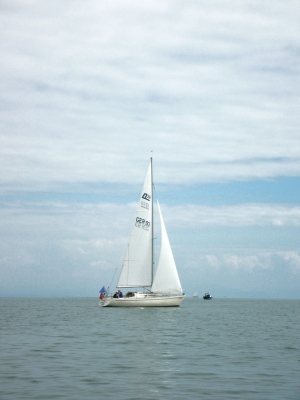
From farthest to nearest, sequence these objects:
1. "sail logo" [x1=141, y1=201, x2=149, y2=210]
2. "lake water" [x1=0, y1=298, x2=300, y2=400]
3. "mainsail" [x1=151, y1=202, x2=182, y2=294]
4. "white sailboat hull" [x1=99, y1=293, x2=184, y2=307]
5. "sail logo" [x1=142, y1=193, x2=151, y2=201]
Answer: "sail logo" [x1=141, y1=201, x2=149, y2=210], "sail logo" [x1=142, y1=193, x2=151, y2=201], "mainsail" [x1=151, y1=202, x2=182, y2=294], "white sailboat hull" [x1=99, y1=293, x2=184, y2=307], "lake water" [x1=0, y1=298, x2=300, y2=400]

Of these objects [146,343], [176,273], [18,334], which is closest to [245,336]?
[146,343]

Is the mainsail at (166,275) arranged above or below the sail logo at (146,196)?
below

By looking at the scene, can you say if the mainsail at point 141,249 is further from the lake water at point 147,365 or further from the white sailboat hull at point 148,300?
the lake water at point 147,365

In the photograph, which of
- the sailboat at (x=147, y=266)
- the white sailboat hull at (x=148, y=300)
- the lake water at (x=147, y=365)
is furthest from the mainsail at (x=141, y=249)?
the lake water at (x=147, y=365)

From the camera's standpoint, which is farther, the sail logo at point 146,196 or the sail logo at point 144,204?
the sail logo at point 144,204

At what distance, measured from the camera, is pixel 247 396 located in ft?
60.4

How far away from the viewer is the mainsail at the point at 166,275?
217 feet

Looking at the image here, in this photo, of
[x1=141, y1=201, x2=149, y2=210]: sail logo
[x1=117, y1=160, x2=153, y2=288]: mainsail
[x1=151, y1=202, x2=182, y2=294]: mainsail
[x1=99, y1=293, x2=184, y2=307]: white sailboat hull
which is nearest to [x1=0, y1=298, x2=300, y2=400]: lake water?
[x1=99, y1=293, x2=184, y2=307]: white sailboat hull

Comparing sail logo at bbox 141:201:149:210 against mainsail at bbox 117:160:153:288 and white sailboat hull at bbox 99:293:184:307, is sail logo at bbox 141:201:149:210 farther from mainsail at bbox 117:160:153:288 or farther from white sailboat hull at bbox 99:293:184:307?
white sailboat hull at bbox 99:293:184:307

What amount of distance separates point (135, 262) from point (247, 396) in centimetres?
4942

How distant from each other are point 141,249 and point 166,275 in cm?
447

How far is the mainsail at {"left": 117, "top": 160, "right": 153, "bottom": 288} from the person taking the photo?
6738cm

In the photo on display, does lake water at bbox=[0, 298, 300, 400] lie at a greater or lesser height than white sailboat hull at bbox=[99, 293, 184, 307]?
lesser

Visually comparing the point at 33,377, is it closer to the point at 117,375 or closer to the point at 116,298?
the point at 117,375
